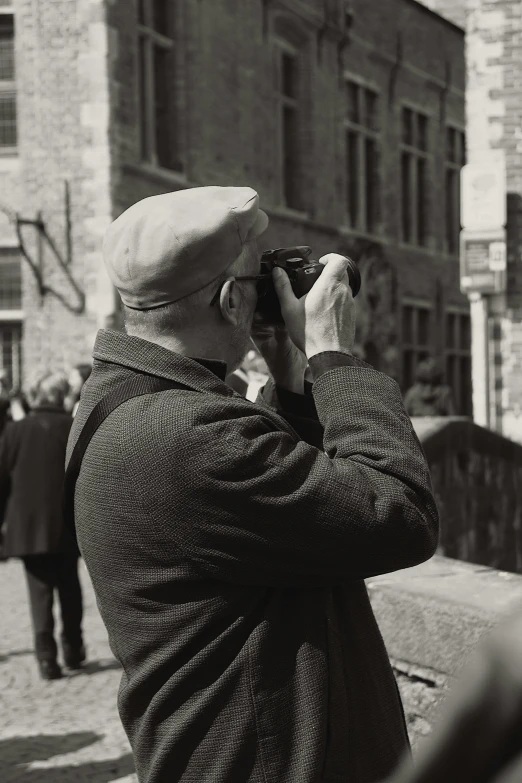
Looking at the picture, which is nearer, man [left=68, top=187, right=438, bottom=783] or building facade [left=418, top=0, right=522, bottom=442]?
man [left=68, top=187, right=438, bottom=783]

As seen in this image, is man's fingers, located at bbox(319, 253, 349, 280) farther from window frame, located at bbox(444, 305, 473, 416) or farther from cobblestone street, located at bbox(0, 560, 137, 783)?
window frame, located at bbox(444, 305, 473, 416)

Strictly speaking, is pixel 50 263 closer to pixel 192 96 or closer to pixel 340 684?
pixel 192 96

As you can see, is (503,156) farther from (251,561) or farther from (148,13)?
(251,561)

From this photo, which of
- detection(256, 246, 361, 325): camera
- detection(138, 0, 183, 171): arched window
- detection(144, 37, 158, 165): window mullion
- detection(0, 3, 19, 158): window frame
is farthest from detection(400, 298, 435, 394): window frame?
detection(256, 246, 361, 325): camera

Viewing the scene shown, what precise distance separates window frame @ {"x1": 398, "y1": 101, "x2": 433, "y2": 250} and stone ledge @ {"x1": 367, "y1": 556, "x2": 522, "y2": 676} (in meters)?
20.5

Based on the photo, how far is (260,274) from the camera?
1866 millimetres

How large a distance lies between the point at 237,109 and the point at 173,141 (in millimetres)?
1915

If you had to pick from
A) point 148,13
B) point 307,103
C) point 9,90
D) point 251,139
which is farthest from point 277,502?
point 307,103

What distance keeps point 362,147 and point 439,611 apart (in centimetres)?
1991

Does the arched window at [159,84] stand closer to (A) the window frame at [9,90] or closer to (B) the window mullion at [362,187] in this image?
(A) the window frame at [9,90]

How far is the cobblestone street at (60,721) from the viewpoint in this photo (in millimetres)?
4973

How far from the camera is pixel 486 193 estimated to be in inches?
442

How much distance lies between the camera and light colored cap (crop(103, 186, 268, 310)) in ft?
5.74

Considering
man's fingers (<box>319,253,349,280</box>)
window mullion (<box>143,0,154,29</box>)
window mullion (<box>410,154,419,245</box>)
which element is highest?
window mullion (<box>143,0,154,29</box>)
